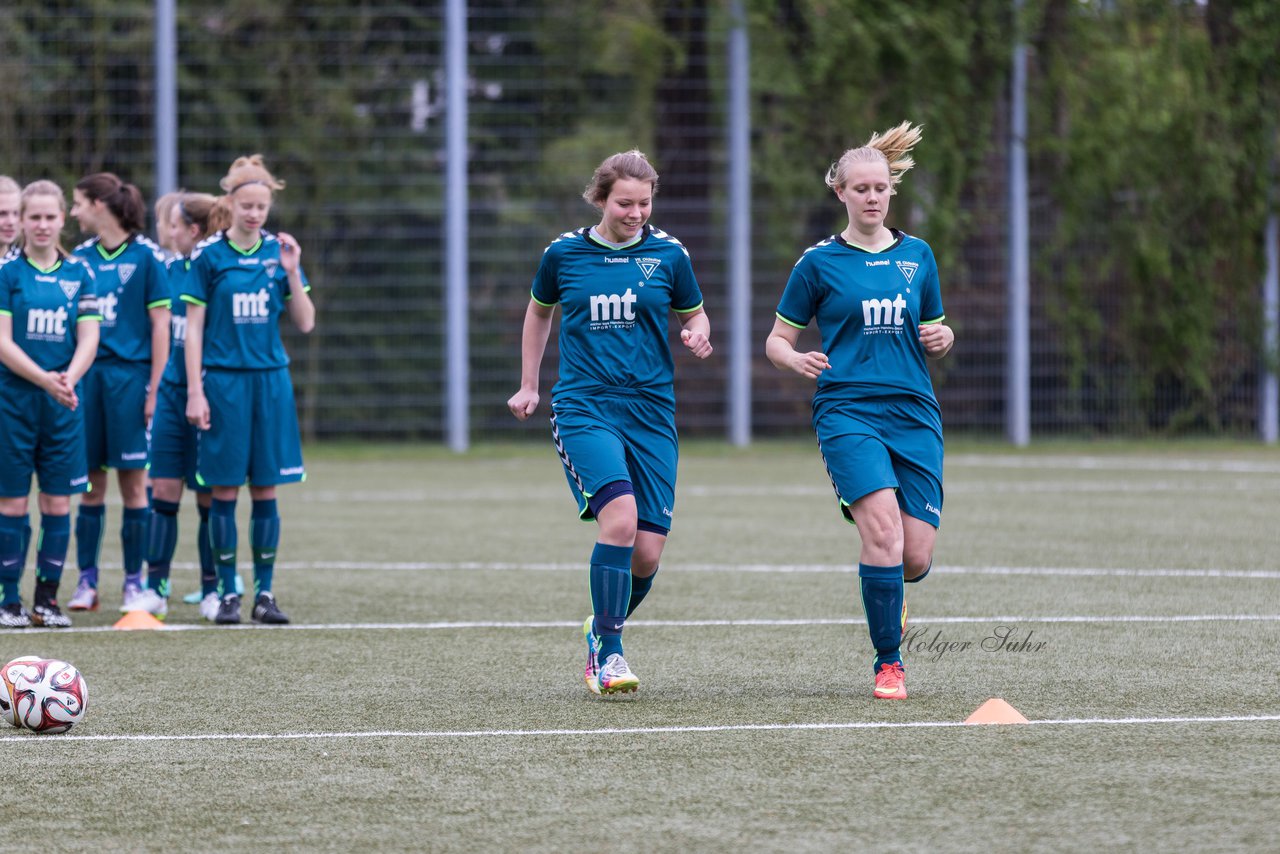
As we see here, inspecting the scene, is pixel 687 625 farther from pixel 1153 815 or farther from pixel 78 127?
pixel 78 127

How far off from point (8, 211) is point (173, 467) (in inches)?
54.9

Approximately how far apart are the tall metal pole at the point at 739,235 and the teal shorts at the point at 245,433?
1267cm

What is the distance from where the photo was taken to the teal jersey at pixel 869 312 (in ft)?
20.6

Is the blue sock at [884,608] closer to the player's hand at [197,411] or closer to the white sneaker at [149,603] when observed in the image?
the player's hand at [197,411]

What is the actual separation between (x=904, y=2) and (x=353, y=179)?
6528 mm

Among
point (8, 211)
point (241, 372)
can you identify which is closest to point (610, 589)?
point (241, 372)

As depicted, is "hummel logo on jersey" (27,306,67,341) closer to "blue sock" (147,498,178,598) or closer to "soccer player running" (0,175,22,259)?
"soccer player running" (0,175,22,259)

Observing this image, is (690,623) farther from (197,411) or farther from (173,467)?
(173,467)

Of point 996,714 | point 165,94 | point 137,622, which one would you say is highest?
point 165,94

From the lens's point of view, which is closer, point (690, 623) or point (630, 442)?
point (630, 442)

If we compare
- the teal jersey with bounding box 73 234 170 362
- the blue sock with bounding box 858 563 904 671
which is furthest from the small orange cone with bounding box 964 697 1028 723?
the teal jersey with bounding box 73 234 170 362

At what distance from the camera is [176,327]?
29.6 feet

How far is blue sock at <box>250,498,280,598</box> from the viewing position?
8.38m

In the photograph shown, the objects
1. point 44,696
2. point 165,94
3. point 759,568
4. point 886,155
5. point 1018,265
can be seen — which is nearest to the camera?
point 44,696
